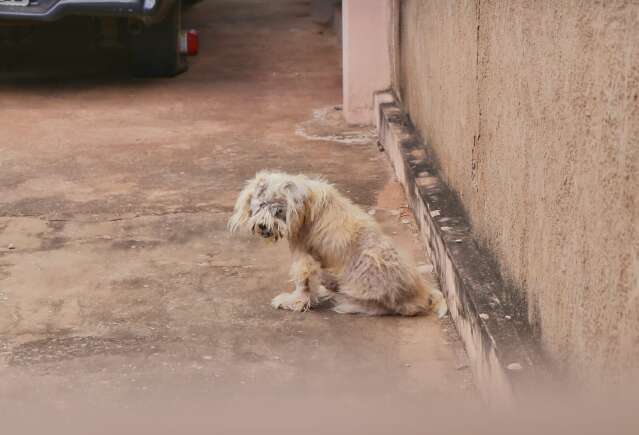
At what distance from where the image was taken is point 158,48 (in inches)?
400

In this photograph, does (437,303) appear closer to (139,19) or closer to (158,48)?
(139,19)

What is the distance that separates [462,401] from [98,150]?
4837 mm

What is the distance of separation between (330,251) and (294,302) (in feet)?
0.97

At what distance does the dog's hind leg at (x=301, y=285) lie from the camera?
181 inches

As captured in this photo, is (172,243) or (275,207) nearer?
(275,207)

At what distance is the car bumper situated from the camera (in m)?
8.85

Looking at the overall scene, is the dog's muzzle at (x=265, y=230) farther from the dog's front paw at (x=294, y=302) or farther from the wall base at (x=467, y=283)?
the wall base at (x=467, y=283)

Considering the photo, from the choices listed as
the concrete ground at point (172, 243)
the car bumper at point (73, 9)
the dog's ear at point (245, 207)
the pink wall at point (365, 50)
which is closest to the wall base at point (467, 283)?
the concrete ground at point (172, 243)

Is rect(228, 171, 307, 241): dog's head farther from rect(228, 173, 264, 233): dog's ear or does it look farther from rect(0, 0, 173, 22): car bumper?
rect(0, 0, 173, 22): car bumper

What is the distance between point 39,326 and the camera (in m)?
4.45

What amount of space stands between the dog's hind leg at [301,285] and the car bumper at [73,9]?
A: 4.98 m

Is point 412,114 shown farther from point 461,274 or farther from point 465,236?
point 461,274

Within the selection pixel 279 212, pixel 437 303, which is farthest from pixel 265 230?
pixel 437 303

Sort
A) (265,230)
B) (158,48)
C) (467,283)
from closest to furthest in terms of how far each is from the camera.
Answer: (467,283) < (265,230) < (158,48)
